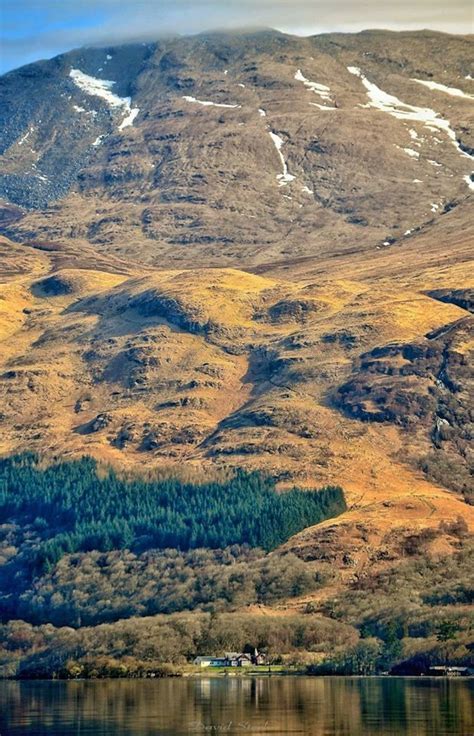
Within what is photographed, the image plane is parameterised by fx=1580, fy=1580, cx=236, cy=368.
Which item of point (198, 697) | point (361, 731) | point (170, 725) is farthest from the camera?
point (198, 697)

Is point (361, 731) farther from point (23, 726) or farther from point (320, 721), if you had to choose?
point (23, 726)

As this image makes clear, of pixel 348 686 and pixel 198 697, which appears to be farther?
pixel 348 686

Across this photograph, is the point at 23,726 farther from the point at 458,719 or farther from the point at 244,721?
the point at 458,719

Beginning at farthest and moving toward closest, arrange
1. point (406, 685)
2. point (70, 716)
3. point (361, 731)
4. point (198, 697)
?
point (406, 685)
point (198, 697)
point (70, 716)
point (361, 731)

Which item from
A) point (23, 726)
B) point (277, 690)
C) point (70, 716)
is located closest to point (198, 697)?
point (277, 690)

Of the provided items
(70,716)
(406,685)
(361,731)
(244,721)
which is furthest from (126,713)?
(406,685)

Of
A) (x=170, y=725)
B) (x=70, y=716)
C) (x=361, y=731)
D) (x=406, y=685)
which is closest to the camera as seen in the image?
(x=361, y=731)
